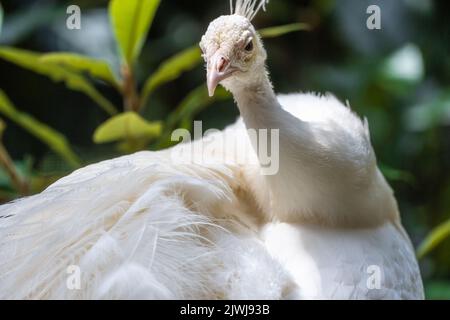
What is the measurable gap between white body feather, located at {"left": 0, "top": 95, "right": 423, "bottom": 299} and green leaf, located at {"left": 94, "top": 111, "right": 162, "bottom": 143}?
0.29 feet

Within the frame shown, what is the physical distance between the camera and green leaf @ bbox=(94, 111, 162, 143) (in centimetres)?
110

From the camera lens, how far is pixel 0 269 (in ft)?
2.85

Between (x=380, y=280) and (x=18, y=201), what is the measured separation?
0.53 meters

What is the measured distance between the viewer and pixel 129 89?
48.4 inches

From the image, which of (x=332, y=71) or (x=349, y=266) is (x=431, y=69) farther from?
(x=349, y=266)

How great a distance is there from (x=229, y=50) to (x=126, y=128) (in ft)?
0.93

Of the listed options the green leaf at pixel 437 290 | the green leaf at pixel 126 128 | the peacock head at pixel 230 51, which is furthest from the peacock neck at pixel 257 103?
the green leaf at pixel 437 290

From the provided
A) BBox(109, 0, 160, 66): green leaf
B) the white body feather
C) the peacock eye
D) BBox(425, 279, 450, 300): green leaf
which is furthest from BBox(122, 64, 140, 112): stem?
BBox(425, 279, 450, 300): green leaf

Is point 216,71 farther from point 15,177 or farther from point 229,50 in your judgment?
point 15,177

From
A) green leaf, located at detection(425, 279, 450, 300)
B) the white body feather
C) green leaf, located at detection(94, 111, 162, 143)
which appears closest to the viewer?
the white body feather

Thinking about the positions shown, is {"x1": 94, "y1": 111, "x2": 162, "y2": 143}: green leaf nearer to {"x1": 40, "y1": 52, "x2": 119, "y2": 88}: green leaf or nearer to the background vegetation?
{"x1": 40, "y1": 52, "x2": 119, "y2": 88}: green leaf

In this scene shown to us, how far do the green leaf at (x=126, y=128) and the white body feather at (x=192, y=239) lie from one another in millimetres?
88

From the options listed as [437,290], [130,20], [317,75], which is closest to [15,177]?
[130,20]

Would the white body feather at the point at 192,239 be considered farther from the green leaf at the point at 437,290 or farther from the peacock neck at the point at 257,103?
the green leaf at the point at 437,290
